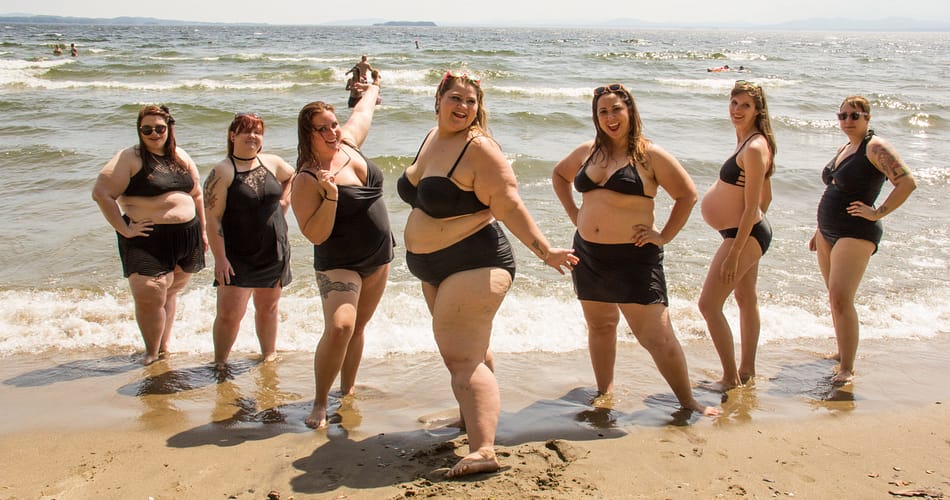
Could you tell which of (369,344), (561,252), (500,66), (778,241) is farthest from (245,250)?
(500,66)

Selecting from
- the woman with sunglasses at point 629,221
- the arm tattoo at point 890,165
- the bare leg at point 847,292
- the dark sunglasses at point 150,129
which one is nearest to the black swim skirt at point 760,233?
the woman with sunglasses at point 629,221

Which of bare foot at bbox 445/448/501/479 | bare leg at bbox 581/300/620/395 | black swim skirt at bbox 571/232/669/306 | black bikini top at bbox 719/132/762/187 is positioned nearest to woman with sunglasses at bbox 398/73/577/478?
bare foot at bbox 445/448/501/479

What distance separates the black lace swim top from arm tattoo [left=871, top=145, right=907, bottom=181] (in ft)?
15.8

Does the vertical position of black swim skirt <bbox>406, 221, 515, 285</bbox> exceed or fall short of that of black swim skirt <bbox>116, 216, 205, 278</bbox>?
it exceeds it

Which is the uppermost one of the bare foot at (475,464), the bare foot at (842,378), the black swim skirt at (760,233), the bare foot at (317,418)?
the black swim skirt at (760,233)

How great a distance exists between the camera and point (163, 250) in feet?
18.4

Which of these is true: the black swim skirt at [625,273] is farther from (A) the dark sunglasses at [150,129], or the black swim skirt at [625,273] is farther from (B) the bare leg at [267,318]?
(A) the dark sunglasses at [150,129]

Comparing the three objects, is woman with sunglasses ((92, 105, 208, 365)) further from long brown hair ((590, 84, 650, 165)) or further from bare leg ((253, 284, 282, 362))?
long brown hair ((590, 84, 650, 165))

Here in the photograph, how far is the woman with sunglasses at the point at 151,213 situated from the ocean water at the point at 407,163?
0.69 meters

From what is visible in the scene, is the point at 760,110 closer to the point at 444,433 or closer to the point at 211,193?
the point at 444,433

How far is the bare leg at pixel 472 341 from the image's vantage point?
145 inches

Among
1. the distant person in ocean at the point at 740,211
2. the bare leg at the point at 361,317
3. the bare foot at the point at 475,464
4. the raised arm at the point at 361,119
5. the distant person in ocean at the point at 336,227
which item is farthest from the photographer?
the raised arm at the point at 361,119

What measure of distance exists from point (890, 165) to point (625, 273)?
226 cm

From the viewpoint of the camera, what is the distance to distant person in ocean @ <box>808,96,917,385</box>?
536cm
